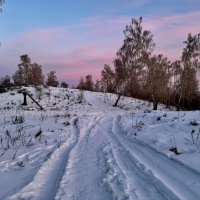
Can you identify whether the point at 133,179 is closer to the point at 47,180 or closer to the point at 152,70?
the point at 47,180

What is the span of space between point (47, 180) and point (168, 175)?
7.01ft

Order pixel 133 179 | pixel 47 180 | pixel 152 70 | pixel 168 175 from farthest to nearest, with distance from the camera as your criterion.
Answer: pixel 152 70 → pixel 168 175 → pixel 47 180 → pixel 133 179

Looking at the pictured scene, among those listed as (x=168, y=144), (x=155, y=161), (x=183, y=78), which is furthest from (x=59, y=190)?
(x=183, y=78)

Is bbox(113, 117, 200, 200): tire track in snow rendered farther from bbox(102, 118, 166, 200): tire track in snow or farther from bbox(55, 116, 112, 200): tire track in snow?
bbox(55, 116, 112, 200): tire track in snow

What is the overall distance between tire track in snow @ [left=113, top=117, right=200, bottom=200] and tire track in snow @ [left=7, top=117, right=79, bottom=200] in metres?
1.59

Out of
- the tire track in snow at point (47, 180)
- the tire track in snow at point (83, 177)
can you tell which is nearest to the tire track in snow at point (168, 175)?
the tire track in snow at point (83, 177)

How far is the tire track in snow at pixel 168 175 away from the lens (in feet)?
15.1

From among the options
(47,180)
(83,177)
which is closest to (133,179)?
(83,177)

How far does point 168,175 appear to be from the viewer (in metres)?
5.56

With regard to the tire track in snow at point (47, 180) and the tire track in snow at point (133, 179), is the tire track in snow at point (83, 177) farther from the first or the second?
the tire track in snow at point (133, 179)

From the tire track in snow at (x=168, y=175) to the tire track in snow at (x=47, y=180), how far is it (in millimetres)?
1594

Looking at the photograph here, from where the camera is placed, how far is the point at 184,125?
1062 cm

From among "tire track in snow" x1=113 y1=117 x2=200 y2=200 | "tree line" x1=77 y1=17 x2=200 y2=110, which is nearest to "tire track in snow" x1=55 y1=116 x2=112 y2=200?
"tire track in snow" x1=113 y1=117 x2=200 y2=200

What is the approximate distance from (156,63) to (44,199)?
94.7 feet
